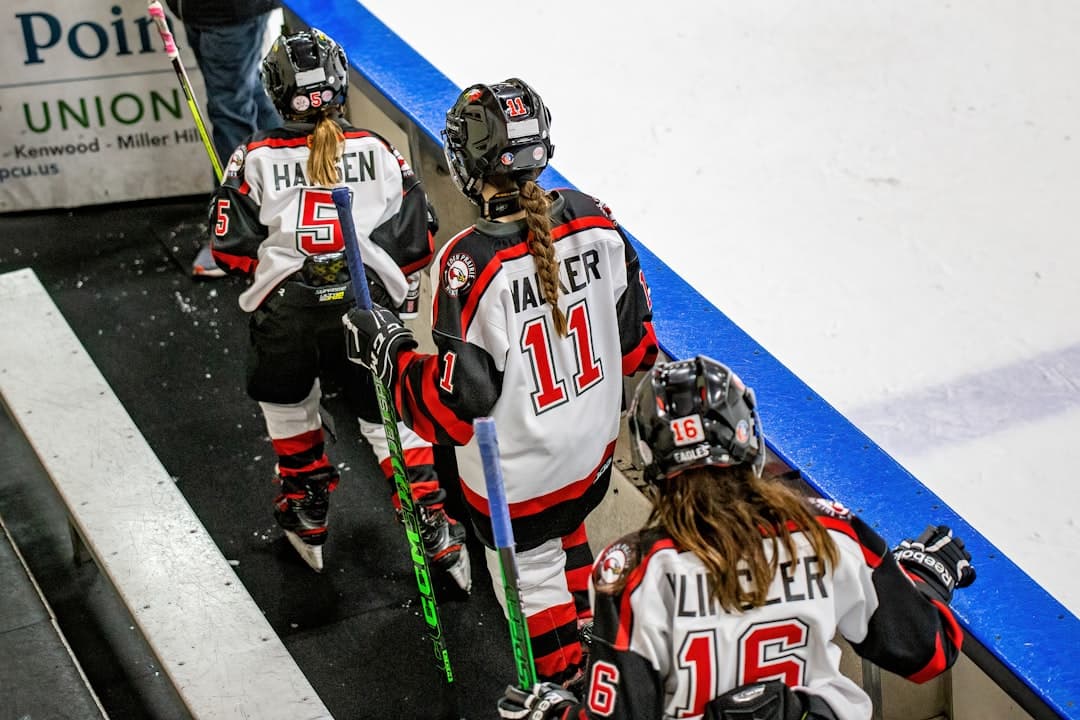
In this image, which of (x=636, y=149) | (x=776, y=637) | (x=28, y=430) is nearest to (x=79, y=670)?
(x=28, y=430)

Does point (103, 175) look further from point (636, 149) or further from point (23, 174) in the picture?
point (636, 149)

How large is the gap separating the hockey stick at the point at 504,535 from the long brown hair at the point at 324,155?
35.0 inches

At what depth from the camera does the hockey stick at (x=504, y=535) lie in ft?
5.35

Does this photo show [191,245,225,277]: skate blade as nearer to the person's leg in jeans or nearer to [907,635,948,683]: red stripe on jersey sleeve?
the person's leg in jeans

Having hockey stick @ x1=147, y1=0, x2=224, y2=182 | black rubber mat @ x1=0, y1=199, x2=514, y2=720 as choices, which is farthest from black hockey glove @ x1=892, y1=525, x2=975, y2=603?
hockey stick @ x1=147, y1=0, x2=224, y2=182

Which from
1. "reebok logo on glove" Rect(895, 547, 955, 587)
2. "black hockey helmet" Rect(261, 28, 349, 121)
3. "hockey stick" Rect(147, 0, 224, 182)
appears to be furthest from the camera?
"hockey stick" Rect(147, 0, 224, 182)

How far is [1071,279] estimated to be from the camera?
3.10m

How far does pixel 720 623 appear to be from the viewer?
4.91 ft

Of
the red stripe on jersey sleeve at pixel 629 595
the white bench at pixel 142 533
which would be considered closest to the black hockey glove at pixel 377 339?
the white bench at pixel 142 533

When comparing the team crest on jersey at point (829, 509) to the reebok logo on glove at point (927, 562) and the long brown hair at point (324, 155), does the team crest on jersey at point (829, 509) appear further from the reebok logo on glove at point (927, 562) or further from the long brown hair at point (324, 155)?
the long brown hair at point (324, 155)

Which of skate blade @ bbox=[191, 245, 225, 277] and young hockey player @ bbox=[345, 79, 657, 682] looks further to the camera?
skate blade @ bbox=[191, 245, 225, 277]

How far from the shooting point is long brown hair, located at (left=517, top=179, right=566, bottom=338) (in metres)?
1.97

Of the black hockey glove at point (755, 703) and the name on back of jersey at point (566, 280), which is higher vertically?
the name on back of jersey at point (566, 280)

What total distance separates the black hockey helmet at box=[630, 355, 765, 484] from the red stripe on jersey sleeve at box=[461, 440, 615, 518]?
1.95ft
